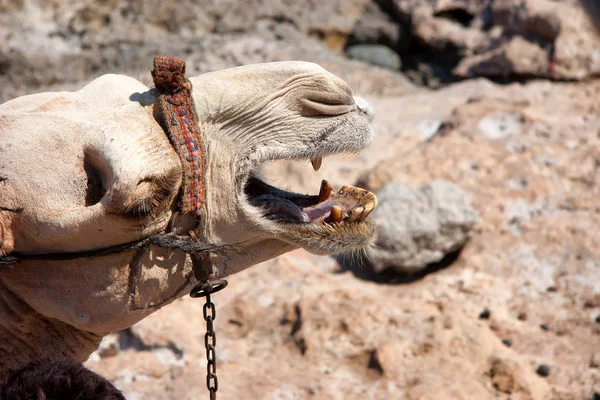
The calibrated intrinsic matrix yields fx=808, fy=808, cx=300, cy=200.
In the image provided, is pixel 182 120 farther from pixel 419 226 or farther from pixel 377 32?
pixel 377 32

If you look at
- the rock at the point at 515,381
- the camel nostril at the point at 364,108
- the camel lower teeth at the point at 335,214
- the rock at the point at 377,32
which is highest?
the camel nostril at the point at 364,108

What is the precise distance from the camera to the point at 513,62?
9.12m

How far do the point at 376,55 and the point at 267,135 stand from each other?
8.45 m

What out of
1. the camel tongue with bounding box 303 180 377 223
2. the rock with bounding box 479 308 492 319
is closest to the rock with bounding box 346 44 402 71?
the rock with bounding box 479 308 492 319

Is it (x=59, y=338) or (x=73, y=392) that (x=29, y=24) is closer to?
(x=59, y=338)

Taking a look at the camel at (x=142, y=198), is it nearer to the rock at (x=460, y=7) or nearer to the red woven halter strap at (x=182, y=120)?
the red woven halter strap at (x=182, y=120)

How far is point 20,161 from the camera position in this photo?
2.31 metres

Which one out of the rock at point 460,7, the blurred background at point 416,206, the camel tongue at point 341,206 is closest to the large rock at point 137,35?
the blurred background at point 416,206

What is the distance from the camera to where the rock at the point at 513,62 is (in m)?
9.05

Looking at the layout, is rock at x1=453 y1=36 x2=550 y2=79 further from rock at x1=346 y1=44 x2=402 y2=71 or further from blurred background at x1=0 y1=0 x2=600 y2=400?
rock at x1=346 y1=44 x2=402 y2=71

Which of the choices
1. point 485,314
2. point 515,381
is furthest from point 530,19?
point 515,381

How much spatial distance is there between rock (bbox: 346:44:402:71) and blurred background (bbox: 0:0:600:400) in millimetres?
21

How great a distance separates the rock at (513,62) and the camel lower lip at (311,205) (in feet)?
22.7

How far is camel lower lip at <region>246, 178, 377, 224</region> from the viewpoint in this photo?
253 cm
